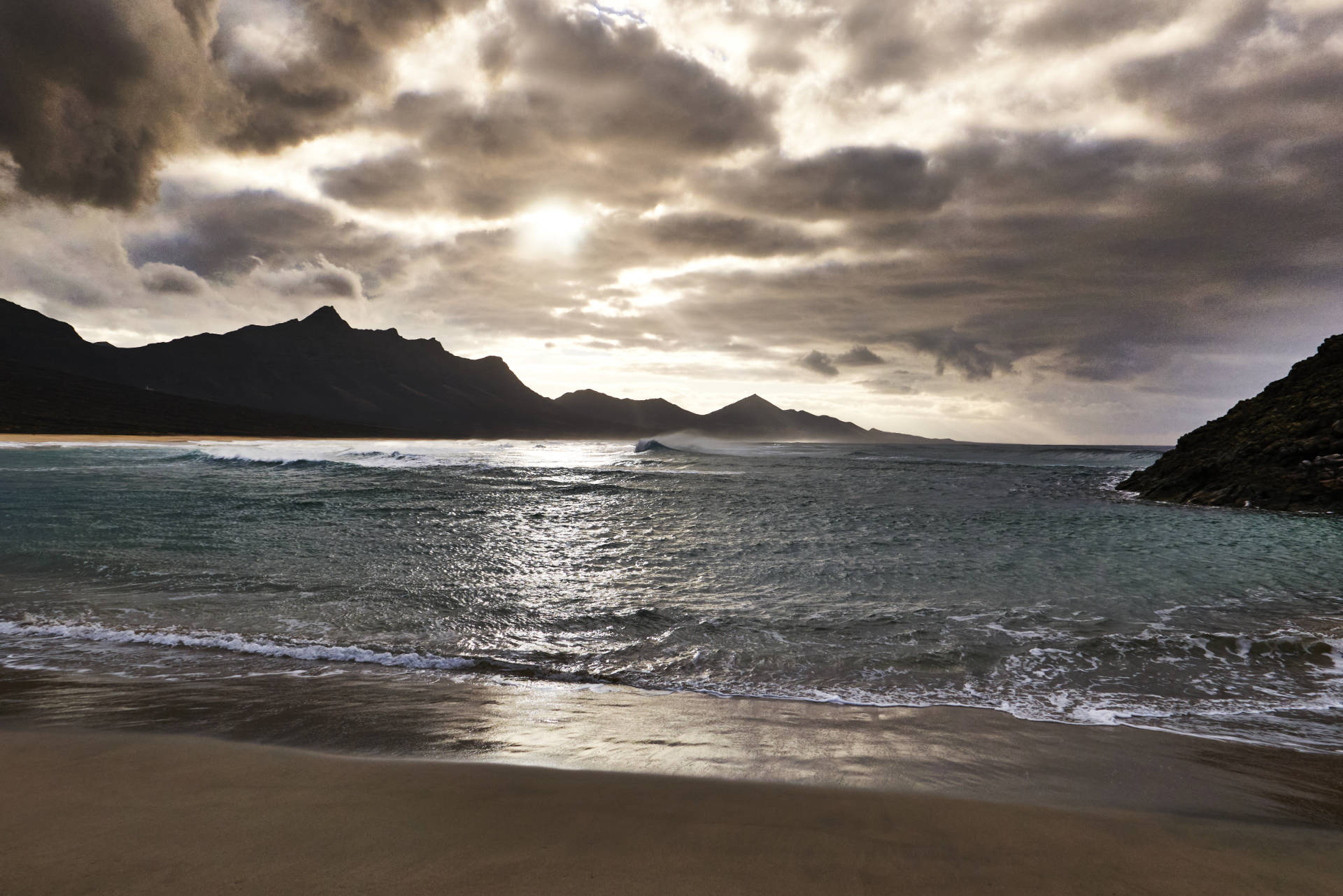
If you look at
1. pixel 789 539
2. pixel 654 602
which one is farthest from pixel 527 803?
pixel 789 539

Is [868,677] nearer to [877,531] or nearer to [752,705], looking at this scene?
[752,705]

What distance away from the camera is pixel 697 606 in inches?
314

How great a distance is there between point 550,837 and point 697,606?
16.9 ft

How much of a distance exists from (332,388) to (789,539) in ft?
666

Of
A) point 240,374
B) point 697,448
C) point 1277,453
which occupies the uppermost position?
point 240,374

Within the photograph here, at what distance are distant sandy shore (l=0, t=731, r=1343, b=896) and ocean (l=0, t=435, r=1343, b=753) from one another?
1233 millimetres

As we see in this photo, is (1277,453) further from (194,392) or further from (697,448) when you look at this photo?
(194,392)

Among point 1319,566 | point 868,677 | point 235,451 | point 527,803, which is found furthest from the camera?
point 235,451

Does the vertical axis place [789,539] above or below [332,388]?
below

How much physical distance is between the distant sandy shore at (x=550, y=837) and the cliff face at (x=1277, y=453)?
2346 cm

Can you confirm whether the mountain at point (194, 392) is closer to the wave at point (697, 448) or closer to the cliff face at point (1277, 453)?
the wave at point (697, 448)

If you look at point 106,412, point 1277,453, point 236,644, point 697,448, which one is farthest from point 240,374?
point 1277,453

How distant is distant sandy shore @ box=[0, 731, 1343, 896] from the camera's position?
260cm

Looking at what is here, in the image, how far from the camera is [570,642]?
651cm
